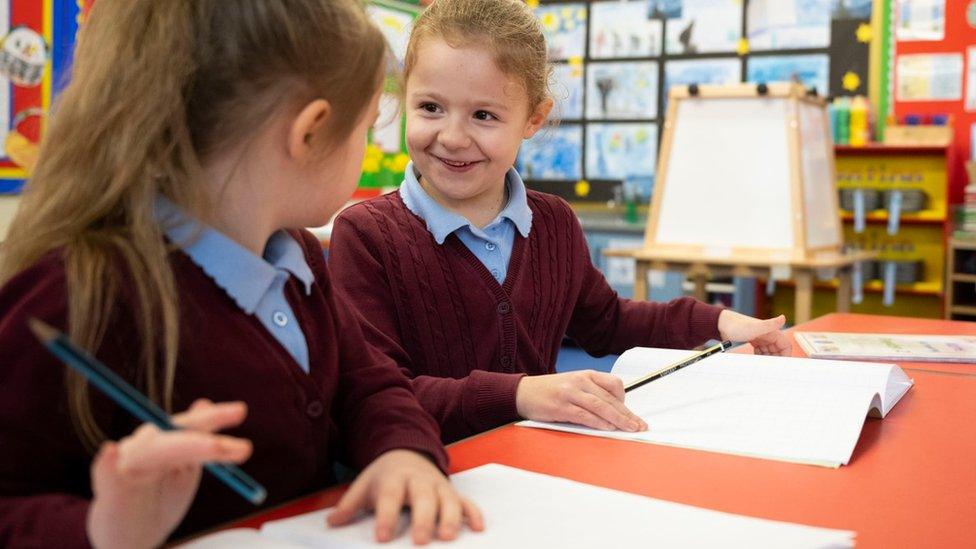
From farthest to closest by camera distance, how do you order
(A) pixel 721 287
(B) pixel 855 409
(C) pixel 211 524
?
(A) pixel 721 287, (B) pixel 855 409, (C) pixel 211 524

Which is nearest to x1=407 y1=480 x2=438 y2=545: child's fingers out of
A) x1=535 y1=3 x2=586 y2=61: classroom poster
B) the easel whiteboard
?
the easel whiteboard

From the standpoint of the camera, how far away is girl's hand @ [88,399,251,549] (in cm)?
43

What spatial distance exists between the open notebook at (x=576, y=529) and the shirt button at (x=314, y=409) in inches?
4.7

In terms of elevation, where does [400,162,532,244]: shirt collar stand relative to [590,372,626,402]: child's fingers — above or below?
above

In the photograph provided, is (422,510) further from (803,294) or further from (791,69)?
(791,69)

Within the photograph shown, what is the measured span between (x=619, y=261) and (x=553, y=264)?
13.5 feet

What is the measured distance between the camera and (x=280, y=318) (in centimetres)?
74

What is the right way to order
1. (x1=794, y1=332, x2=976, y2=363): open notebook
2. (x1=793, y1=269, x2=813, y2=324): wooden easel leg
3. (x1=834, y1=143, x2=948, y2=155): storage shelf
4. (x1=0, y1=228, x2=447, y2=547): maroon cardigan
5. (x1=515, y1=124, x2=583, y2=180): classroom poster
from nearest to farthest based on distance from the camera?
(x1=0, y1=228, x2=447, y2=547): maroon cardigan
(x1=794, y1=332, x2=976, y2=363): open notebook
(x1=793, y1=269, x2=813, y2=324): wooden easel leg
(x1=834, y1=143, x2=948, y2=155): storage shelf
(x1=515, y1=124, x2=583, y2=180): classroom poster

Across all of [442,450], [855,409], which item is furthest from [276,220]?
[855,409]

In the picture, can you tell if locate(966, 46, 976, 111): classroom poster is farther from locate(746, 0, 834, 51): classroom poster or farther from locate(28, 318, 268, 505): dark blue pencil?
locate(28, 318, 268, 505): dark blue pencil

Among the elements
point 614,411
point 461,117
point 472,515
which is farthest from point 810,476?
point 461,117

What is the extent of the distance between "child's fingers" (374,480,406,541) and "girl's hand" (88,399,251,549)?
118 mm

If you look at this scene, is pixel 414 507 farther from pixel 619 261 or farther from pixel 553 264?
pixel 619 261

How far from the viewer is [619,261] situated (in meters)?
5.46
